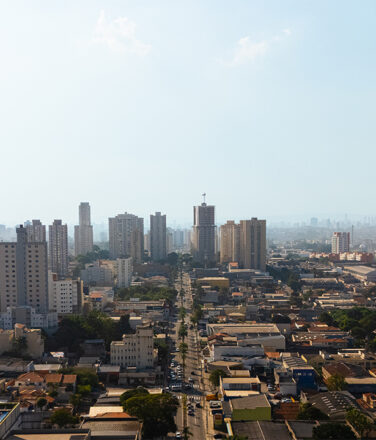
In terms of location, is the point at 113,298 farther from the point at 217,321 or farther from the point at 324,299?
the point at 324,299

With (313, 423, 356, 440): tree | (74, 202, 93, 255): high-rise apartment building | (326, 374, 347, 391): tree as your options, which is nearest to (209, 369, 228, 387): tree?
(326, 374, 347, 391): tree

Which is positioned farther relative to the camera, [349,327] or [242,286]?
[242,286]

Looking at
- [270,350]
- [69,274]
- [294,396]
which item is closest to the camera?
[294,396]

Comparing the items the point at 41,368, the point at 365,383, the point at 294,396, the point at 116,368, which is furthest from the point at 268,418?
the point at 41,368

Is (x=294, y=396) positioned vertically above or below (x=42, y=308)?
below

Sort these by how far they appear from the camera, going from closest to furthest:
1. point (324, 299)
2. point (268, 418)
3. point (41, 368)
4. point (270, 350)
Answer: point (268, 418)
point (41, 368)
point (270, 350)
point (324, 299)

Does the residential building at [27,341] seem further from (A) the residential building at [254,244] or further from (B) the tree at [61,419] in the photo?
(A) the residential building at [254,244]
